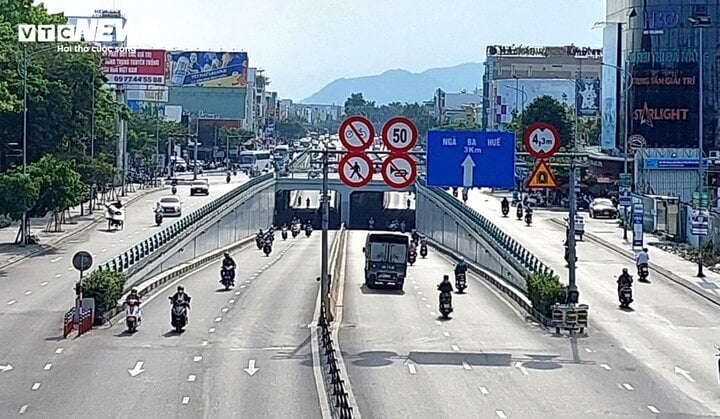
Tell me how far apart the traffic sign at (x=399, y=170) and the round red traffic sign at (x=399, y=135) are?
0.74 feet

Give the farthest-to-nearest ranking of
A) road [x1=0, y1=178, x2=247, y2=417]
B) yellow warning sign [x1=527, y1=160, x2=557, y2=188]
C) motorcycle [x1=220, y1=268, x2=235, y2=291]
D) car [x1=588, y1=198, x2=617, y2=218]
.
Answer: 1. car [x1=588, y1=198, x2=617, y2=218]
2. motorcycle [x1=220, y1=268, x2=235, y2=291]
3. yellow warning sign [x1=527, y1=160, x2=557, y2=188]
4. road [x1=0, y1=178, x2=247, y2=417]

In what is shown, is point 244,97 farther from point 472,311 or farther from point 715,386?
point 715,386

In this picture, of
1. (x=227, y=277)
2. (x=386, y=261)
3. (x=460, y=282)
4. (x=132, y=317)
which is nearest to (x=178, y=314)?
(x=132, y=317)

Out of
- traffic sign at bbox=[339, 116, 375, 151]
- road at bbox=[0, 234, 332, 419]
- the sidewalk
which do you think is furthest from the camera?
the sidewalk

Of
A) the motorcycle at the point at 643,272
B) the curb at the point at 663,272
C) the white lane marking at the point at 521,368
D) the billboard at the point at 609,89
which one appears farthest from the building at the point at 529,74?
the white lane marking at the point at 521,368

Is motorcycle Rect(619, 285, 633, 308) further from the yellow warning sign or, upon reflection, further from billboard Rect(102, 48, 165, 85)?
billboard Rect(102, 48, 165, 85)

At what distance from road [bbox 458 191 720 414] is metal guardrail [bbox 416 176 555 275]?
6.46 feet

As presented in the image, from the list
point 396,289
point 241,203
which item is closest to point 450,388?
point 396,289

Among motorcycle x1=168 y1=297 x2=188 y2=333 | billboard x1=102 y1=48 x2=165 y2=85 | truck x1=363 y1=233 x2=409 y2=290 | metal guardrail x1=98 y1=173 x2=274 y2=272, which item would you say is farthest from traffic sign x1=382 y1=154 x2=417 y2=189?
billboard x1=102 y1=48 x2=165 y2=85

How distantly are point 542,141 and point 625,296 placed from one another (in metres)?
10.8

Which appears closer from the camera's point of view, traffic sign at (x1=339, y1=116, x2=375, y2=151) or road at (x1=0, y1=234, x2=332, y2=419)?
road at (x1=0, y1=234, x2=332, y2=419)

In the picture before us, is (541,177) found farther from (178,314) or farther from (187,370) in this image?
(187,370)

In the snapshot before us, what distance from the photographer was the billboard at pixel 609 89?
308 ft

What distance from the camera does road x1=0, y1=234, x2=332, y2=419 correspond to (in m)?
20.9
